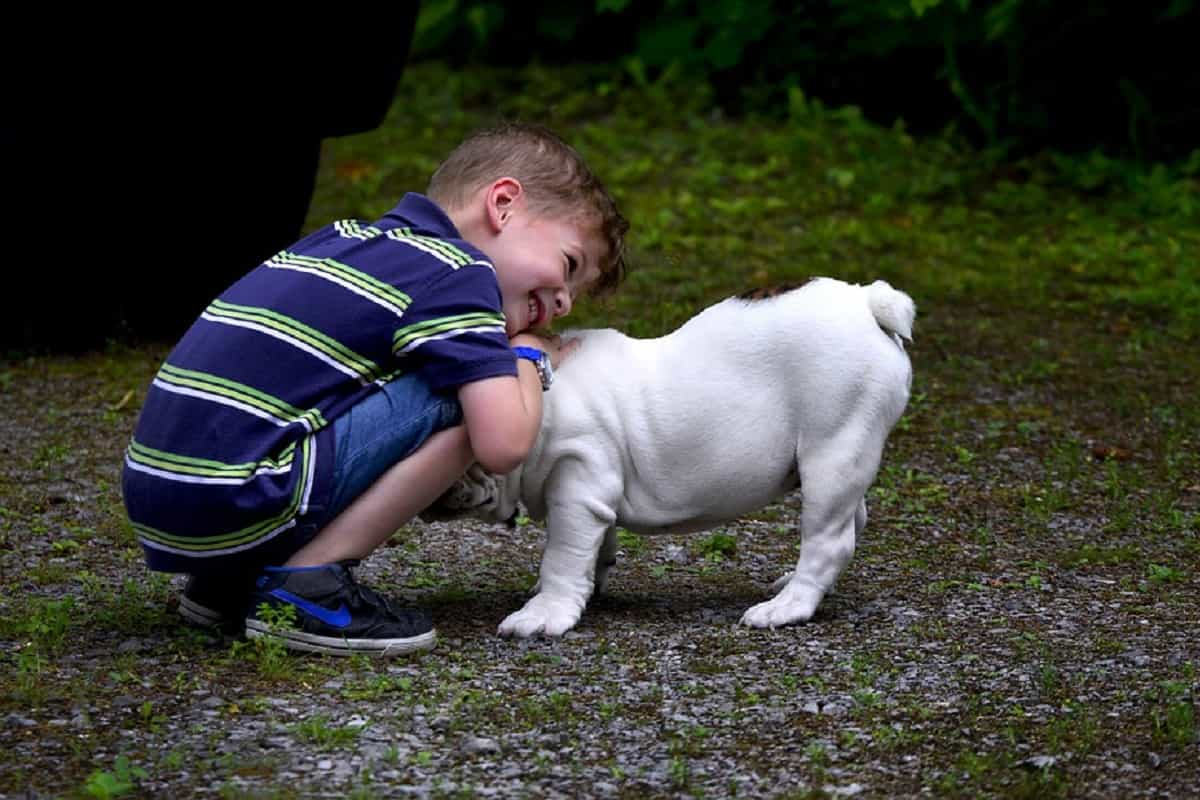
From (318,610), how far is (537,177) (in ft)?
3.17

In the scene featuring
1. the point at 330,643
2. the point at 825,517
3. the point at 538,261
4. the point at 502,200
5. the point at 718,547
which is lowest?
the point at 718,547

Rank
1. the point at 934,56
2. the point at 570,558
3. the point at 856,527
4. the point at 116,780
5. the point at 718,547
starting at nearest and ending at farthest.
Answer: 1. the point at 116,780
2. the point at 570,558
3. the point at 856,527
4. the point at 718,547
5. the point at 934,56

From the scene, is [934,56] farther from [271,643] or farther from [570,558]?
[271,643]

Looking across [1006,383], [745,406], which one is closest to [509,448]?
[745,406]

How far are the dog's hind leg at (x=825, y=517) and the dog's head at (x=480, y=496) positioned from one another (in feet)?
1.80

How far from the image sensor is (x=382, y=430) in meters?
3.27

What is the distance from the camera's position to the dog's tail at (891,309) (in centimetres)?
359

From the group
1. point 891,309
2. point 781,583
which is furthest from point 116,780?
point 891,309

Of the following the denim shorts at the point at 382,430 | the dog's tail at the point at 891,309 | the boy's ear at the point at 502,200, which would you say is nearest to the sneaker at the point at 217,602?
the denim shorts at the point at 382,430

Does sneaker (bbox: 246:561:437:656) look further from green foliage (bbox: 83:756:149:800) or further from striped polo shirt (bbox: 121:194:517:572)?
green foliage (bbox: 83:756:149:800)

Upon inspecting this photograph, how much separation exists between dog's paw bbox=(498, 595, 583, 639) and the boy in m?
0.18

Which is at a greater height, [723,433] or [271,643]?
[723,433]

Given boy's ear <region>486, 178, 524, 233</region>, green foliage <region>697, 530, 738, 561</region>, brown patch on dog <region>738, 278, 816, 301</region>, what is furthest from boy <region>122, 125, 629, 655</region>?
green foliage <region>697, 530, 738, 561</region>

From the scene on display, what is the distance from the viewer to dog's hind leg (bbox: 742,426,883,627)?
3553mm
